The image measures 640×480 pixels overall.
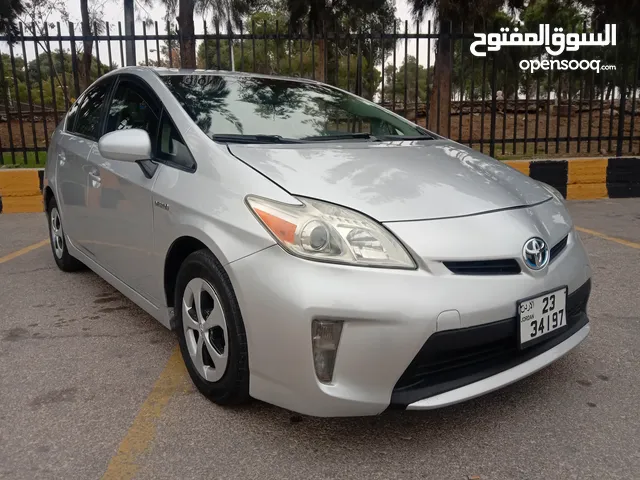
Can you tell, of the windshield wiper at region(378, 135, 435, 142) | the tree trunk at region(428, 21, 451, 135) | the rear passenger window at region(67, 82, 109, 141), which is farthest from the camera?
the tree trunk at region(428, 21, 451, 135)

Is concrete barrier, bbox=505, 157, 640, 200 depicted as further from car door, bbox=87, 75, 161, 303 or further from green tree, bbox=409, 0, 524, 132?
car door, bbox=87, 75, 161, 303

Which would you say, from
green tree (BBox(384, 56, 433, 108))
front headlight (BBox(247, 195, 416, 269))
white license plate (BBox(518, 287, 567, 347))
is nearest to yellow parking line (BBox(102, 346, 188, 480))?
front headlight (BBox(247, 195, 416, 269))

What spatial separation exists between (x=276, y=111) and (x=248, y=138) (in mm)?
399

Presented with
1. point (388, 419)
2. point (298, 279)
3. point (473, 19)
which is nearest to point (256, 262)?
point (298, 279)

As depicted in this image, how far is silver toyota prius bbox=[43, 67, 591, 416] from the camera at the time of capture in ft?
6.55

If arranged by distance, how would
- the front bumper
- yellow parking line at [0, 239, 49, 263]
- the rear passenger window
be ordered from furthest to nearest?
yellow parking line at [0, 239, 49, 263], the rear passenger window, the front bumper

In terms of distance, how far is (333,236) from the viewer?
209cm

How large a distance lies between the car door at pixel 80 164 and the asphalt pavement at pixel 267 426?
2.52 feet

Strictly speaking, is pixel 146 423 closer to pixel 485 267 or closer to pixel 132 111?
pixel 485 267

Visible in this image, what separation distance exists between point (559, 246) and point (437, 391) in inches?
32.6

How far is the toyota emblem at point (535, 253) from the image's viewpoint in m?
2.20

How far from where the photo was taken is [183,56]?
9.02 m

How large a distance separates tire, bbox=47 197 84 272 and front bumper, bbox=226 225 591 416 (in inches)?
108

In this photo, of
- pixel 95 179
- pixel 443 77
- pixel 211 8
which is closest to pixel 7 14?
pixel 211 8
